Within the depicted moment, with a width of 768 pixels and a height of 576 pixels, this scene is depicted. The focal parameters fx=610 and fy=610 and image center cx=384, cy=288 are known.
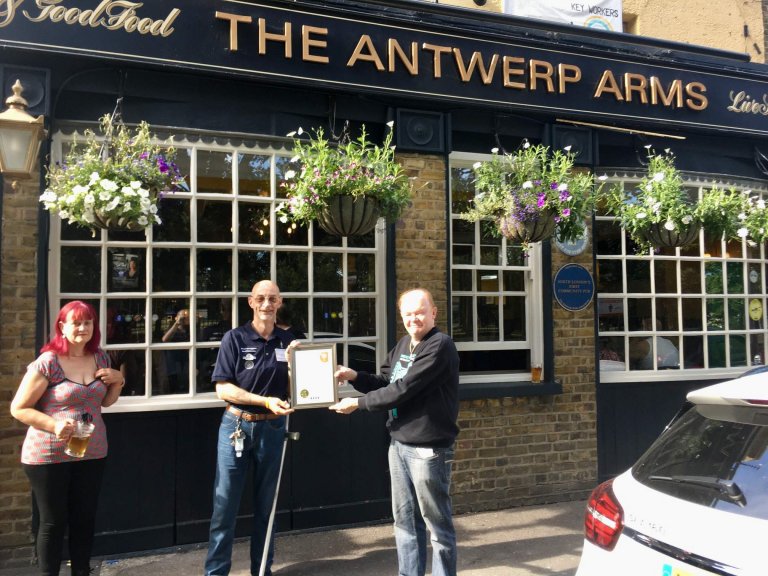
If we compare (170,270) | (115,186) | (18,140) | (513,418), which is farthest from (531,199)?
(18,140)

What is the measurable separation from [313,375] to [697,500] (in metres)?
2.22

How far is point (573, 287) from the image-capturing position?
5.95 m

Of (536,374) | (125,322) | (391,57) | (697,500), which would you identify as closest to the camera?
(697,500)

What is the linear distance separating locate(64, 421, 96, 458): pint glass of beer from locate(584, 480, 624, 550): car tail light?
2.81 m

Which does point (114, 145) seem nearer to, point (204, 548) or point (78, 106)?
point (78, 106)

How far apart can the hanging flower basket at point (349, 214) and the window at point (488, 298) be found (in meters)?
1.50

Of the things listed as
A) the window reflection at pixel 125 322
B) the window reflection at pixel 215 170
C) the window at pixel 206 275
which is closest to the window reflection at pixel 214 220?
the window at pixel 206 275

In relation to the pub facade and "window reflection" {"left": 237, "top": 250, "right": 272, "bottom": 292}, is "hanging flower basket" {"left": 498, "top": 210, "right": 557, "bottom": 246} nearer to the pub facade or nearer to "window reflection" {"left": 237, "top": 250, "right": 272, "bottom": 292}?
the pub facade

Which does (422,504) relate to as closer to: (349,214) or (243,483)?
(243,483)

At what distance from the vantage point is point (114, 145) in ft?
14.0

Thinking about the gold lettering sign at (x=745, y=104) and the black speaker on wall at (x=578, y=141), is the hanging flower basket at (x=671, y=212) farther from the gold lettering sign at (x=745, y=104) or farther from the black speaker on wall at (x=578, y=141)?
the gold lettering sign at (x=745, y=104)

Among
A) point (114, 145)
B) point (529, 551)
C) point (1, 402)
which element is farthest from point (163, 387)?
point (529, 551)

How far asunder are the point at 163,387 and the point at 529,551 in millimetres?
3105

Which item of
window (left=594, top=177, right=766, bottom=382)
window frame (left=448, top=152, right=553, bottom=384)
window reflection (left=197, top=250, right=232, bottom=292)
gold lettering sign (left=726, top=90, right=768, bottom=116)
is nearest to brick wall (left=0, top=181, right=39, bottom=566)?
window reflection (left=197, top=250, right=232, bottom=292)
